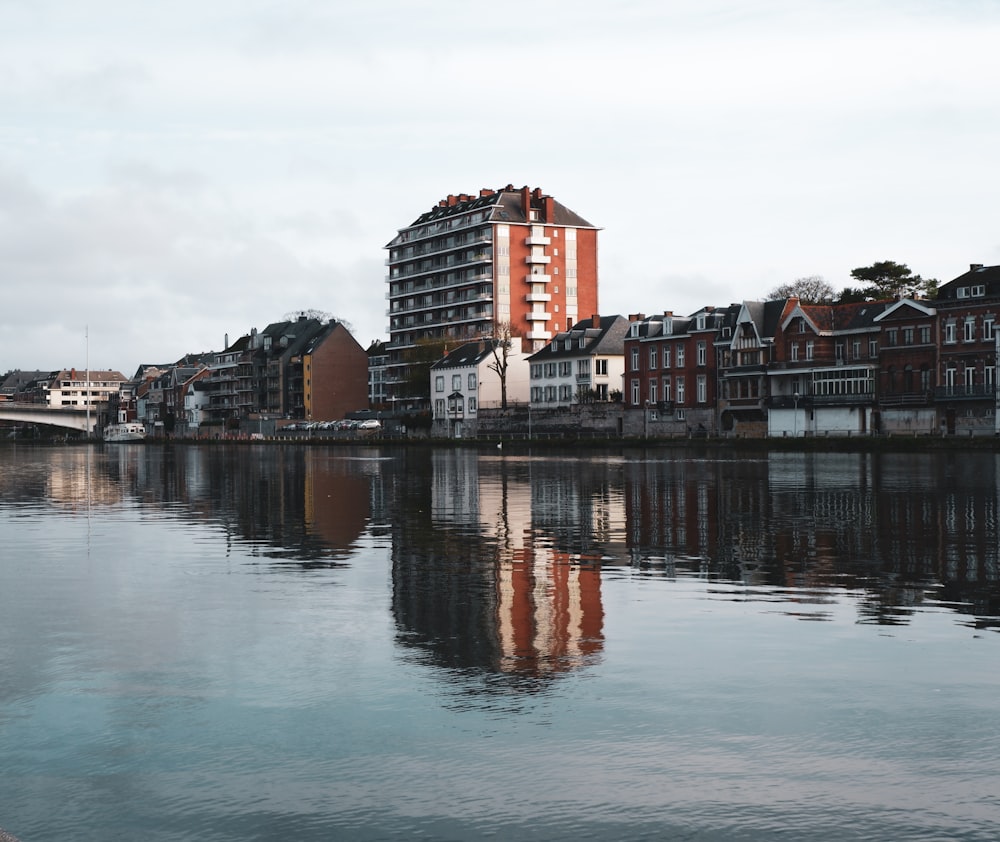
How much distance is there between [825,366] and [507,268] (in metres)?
70.5

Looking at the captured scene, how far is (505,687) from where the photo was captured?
1203 centimetres

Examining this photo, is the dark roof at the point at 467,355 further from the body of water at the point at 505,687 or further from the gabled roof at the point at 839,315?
the body of water at the point at 505,687

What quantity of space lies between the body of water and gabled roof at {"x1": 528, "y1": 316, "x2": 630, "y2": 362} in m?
119

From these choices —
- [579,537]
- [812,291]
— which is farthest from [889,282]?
[579,537]

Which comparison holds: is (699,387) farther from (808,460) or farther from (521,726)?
(521,726)

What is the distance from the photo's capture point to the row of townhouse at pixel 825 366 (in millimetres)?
104188

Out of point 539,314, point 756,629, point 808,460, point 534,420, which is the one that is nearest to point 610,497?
point 756,629

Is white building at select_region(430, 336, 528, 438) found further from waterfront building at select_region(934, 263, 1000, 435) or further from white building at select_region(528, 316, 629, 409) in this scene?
waterfront building at select_region(934, 263, 1000, 435)

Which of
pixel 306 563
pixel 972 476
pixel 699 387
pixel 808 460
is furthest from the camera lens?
pixel 699 387

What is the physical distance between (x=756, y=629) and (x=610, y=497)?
2600cm

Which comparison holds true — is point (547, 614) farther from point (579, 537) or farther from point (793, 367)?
point (793, 367)

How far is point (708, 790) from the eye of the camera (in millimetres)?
8945

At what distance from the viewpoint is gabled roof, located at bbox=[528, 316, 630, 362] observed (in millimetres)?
146125

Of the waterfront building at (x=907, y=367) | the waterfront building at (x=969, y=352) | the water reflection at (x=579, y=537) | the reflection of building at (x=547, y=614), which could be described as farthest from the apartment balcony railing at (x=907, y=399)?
the reflection of building at (x=547, y=614)
